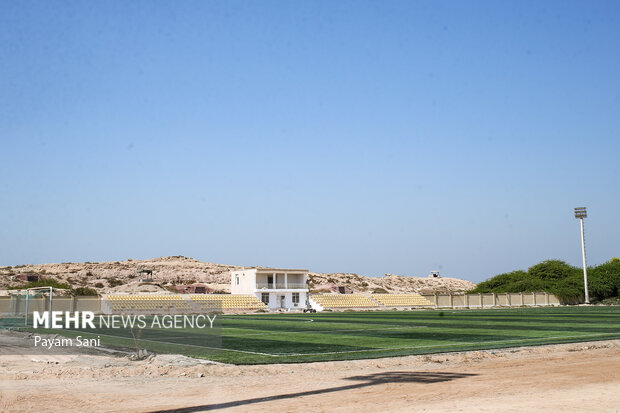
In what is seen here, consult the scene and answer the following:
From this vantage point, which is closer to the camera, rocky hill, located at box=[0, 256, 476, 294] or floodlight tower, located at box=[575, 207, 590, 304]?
floodlight tower, located at box=[575, 207, 590, 304]

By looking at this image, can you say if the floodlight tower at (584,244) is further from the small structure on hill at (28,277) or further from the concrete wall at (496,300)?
the small structure on hill at (28,277)

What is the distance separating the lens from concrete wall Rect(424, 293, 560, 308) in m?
75.6

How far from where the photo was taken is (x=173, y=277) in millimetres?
135250

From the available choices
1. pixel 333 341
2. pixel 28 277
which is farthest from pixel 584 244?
pixel 28 277

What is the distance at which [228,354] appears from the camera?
20766mm

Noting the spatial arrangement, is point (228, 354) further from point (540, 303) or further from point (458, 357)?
point (540, 303)

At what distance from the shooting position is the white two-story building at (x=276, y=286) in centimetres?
7481

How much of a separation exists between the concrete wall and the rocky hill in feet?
114

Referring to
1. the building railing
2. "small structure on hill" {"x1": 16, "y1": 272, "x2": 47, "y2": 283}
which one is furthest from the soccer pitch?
"small structure on hill" {"x1": 16, "y1": 272, "x2": 47, "y2": 283}

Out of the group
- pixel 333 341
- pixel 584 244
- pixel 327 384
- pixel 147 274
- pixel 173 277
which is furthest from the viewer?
pixel 173 277

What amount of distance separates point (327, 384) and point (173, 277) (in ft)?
413

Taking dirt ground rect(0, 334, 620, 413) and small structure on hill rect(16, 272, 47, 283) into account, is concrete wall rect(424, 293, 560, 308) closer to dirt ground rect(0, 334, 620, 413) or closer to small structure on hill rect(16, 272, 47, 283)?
dirt ground rect(0, 334, 620, 413)

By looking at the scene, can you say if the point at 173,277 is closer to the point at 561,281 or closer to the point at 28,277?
the point at 28,277

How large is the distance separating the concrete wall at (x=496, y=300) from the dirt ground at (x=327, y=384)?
5697 cm
